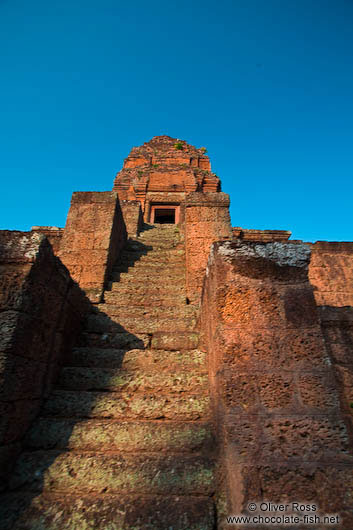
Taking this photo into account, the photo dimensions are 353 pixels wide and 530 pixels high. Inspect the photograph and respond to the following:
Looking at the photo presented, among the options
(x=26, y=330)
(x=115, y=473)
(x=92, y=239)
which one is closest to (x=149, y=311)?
(x=26, y=330)

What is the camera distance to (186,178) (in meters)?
15.0

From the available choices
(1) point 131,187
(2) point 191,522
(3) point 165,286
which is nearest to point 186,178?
(1) point 131,187

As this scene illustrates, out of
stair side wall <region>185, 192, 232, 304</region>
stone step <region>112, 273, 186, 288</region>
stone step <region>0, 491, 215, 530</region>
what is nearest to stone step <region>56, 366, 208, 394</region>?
stone step <region>0, 491, 215, 530</region>

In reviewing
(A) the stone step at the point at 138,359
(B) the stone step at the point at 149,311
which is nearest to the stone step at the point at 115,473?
(A) the stone step at the point at 138,359

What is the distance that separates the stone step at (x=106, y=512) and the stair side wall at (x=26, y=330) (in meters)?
0.31

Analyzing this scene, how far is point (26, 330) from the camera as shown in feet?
7.23

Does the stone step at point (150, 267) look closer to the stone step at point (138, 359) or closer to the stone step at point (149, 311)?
the stone step at point (149, 311)

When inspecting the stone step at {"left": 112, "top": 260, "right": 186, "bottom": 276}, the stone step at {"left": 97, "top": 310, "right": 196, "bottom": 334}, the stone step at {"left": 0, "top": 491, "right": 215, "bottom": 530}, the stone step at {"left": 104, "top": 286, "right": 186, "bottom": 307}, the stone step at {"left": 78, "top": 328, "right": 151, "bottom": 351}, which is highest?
the stone step at {"left": 112, "top": 260, "right": 186, "bottom": 276}

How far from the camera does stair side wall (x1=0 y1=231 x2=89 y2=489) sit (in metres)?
1.98

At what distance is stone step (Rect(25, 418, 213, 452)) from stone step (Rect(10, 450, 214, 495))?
0.26 feet

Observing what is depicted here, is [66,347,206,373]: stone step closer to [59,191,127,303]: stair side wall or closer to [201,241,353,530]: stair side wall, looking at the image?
[201,241,353,530]: stair side wall

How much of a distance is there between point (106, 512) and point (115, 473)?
0.22 m

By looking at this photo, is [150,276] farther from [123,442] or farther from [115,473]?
[115,473]

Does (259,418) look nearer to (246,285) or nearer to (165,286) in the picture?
(246,285)
